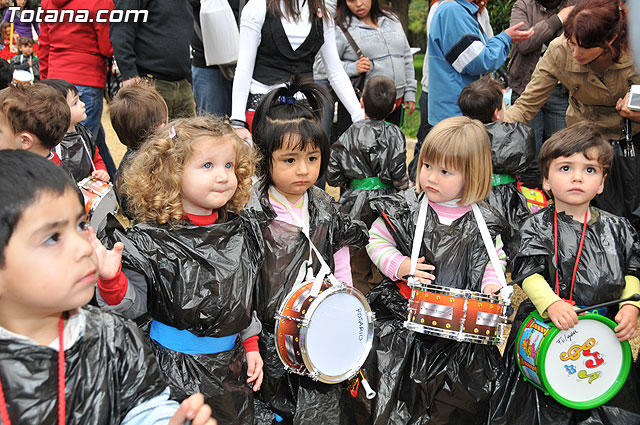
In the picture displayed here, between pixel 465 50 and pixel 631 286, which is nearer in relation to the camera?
pixel 631 286

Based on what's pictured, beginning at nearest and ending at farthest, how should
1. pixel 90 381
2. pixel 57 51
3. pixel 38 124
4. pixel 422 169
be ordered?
pixel 90 381 < pixel 422 169 < pixel 38 124 < pixel 57 51

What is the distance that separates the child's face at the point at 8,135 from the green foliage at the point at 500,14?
8.22 meters

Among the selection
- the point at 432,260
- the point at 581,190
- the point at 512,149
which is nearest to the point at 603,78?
the point at 512,149

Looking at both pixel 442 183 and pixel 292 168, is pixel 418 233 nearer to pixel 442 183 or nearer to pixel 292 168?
pixel 442 183

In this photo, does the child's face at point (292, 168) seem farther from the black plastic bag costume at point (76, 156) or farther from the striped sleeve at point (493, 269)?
the black plastic bag costume at point (76, 156)

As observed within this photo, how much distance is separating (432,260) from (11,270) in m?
1.89

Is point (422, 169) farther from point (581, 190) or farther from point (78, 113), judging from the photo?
point (78, 113)

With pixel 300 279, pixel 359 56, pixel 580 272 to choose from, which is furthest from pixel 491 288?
pixel 359 56

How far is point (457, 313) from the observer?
251 cm

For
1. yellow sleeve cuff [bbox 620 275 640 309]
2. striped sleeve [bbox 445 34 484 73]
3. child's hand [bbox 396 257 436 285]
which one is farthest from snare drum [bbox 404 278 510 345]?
striped sleeve [bbox 445 34 484 73]

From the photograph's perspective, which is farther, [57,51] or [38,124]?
[57,51]

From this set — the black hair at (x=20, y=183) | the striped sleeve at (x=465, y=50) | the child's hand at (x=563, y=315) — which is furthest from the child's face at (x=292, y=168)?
the striped sleeve at (x=465, y=50)

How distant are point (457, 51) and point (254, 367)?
289 cm

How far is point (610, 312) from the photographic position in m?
2.79
